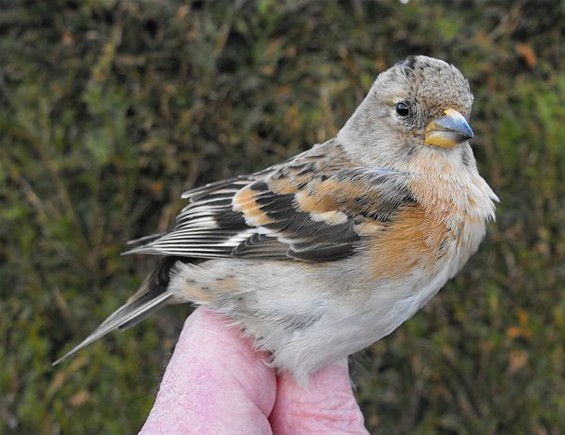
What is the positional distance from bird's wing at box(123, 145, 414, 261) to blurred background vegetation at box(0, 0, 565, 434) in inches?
32.8

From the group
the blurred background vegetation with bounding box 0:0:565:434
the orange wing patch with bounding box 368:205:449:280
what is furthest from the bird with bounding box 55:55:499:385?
the blurred background vegetation with bounding box 0:0:565:434

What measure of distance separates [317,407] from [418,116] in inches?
34.6

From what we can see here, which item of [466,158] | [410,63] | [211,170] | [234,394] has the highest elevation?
[410,63]

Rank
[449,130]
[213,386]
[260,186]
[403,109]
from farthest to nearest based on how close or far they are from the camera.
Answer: [260,186], [403,109], [449,130], [213,386]

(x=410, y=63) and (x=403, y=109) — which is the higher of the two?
(x=410, y=63)

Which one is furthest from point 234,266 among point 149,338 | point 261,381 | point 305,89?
point 305,89

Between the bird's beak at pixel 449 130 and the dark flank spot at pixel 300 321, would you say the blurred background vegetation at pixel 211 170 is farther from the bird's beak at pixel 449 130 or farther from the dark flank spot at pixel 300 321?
the dark flank spot at pixel 300 321

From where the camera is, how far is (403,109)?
211 cm

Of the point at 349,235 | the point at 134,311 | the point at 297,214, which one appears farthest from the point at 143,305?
the point at 349,235

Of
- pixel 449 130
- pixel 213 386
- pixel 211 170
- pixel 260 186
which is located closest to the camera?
pixel 213 386

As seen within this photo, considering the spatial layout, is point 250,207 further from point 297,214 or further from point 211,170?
point 211,170

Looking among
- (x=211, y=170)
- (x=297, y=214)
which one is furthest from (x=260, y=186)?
(x=211, y=170)

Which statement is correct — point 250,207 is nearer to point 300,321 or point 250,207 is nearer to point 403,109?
point 300,321

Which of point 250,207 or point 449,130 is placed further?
point 250,207
